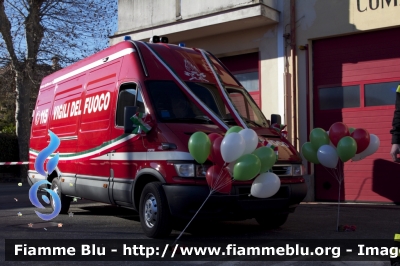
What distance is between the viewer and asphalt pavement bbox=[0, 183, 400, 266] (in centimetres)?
724

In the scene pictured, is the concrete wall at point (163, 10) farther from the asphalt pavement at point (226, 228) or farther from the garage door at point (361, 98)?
the asphalt pavement at point (226, 228)

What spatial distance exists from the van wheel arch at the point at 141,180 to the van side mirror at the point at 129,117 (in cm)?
61

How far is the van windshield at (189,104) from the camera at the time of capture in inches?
289

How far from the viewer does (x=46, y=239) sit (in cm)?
734

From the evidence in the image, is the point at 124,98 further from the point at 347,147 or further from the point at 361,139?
the point at 361,139

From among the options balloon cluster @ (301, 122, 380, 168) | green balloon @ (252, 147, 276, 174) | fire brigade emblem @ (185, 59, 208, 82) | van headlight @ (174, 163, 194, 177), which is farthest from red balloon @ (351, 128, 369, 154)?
van headlight @ (174, 163, 194, 177)

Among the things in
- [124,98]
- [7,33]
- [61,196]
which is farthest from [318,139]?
[7,33]

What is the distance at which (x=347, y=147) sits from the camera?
7289 mm

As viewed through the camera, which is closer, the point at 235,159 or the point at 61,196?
the point at 235,159

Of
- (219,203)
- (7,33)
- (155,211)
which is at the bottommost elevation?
(155,211)

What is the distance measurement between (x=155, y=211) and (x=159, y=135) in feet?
3.25

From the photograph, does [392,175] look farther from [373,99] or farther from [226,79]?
[226,79]

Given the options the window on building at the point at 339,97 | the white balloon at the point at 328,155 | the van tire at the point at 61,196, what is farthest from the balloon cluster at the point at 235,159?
the window on building at the point at 339,97

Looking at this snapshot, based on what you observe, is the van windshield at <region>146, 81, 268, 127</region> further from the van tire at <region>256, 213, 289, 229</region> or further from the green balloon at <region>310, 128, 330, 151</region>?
the van tire at <region>256, 213, 289, 229</region>
